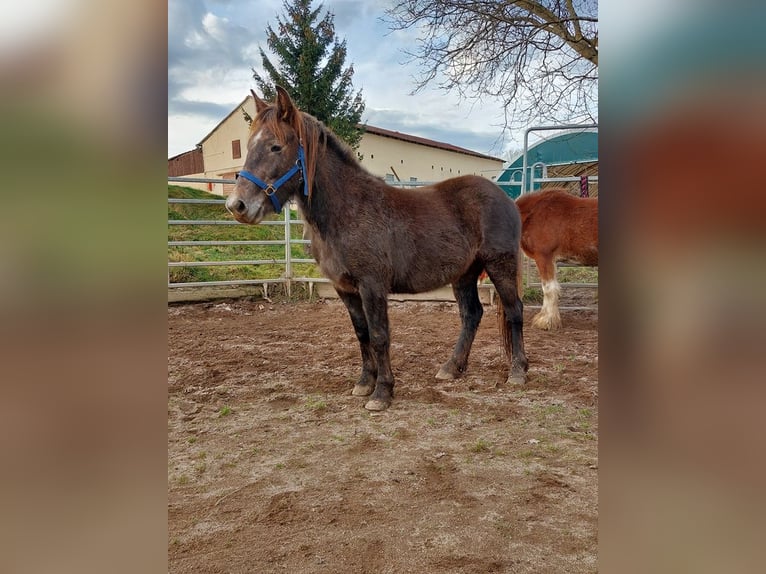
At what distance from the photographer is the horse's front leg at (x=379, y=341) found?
2.86 m

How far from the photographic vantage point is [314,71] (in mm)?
15914

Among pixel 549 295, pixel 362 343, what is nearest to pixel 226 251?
pixel 549 295

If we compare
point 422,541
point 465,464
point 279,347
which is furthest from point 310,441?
point 279,347

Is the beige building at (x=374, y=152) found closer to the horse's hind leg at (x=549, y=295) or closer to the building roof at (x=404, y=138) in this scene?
the building roof at (x=404, y=138)

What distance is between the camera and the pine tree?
51.0 feet

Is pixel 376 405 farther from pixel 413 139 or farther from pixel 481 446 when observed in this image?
pixel 413 139

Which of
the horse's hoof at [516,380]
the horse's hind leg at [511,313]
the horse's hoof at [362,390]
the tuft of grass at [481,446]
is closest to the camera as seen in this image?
the tuft of grass at [481,446]

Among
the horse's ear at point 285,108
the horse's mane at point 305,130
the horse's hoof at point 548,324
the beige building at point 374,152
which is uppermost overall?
the beige building at point 374,152

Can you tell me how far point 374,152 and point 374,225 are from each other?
70.9ft

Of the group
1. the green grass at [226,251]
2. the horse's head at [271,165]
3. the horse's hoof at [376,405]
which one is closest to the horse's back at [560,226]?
the horse's hoof at [376,405]

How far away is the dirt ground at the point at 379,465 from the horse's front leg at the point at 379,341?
0.32 feet

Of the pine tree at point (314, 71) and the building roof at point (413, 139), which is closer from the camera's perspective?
the pine tree at point (314, 71)
